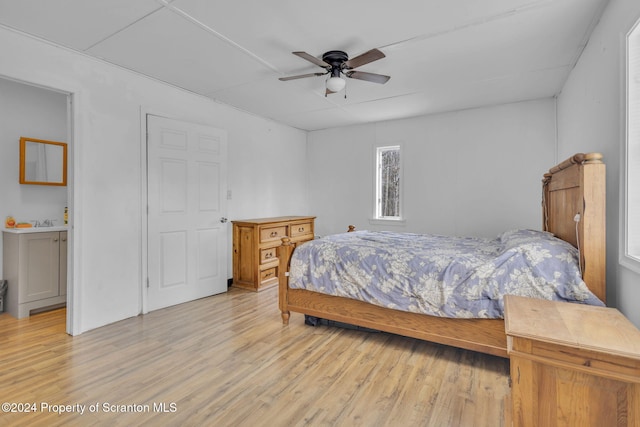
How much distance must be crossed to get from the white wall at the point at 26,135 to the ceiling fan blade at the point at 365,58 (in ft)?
11.3

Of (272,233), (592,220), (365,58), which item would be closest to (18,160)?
(272,233)

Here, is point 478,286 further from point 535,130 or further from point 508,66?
point 535,130

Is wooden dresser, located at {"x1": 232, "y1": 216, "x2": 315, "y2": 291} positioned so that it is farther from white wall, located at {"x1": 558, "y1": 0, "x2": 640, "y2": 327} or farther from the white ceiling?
white wall, located at {"x1": 558, "y1": 0, "x2": 640, "y2": 327}

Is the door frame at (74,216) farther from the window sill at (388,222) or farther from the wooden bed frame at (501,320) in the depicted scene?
the window sill at (388,222)

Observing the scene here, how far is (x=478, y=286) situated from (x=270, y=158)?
3.68m

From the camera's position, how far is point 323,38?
2.52 metres

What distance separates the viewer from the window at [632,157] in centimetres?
162

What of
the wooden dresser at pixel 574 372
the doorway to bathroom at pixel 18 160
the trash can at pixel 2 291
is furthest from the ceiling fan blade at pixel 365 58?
the trash can at pixel 2 291

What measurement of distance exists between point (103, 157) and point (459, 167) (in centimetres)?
426

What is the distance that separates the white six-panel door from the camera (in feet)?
11.2

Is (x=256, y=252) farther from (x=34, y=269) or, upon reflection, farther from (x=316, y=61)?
(x=316, y=61)

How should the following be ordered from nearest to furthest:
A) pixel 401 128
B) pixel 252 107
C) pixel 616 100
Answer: pixel 616 100
pixel 252 107
pixel 401 128

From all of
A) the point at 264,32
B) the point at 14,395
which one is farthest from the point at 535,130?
the point at 14,395

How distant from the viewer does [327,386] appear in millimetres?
2039
